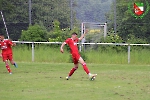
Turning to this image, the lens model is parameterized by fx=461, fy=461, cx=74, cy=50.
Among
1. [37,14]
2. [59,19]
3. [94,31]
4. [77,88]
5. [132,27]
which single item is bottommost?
[94,31]

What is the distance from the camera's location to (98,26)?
36.3m

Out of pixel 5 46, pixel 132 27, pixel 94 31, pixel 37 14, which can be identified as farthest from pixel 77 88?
pixel 37 14

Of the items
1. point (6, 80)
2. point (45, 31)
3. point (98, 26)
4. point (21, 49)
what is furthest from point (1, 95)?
point (98, 26)

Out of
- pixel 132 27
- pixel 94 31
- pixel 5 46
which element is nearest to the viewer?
pixel 5 46

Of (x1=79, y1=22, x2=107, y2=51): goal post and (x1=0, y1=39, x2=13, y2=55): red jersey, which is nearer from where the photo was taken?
(x1=0, y1=39, x2=13, y2=55): red jersey

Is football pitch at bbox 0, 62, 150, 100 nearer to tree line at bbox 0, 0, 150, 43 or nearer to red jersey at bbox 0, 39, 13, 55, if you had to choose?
red jersey at bbox 0, 39, 13, 55

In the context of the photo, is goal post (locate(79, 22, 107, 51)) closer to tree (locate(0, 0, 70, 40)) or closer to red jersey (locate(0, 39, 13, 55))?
tree (locate(0, 0, 70, 40))

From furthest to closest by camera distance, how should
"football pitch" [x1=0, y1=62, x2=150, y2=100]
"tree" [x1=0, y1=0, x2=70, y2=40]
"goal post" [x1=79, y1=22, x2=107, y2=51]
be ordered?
"tree" [x1=0, y1=0, x2=70, y2=40], "goal post" [x1=79, y1=22, x2=107, y2=51], "football pitch" [x1=0, y1=62, x2=150, y2=100]

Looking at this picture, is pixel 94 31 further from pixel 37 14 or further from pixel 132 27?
pixel 37 14

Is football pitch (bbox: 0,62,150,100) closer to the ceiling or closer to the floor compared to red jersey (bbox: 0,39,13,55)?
closer to the floor

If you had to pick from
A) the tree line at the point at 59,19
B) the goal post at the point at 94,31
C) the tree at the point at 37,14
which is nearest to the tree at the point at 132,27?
the tree line at the point at 59,19

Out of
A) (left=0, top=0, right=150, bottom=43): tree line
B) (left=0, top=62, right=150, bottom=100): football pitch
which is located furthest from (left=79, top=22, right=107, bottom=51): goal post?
(left=0, top=62, right=150, bottom=100): football pitch

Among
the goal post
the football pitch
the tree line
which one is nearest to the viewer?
the football pitch

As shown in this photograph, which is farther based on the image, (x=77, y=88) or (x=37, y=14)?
(x=37, y=14)
